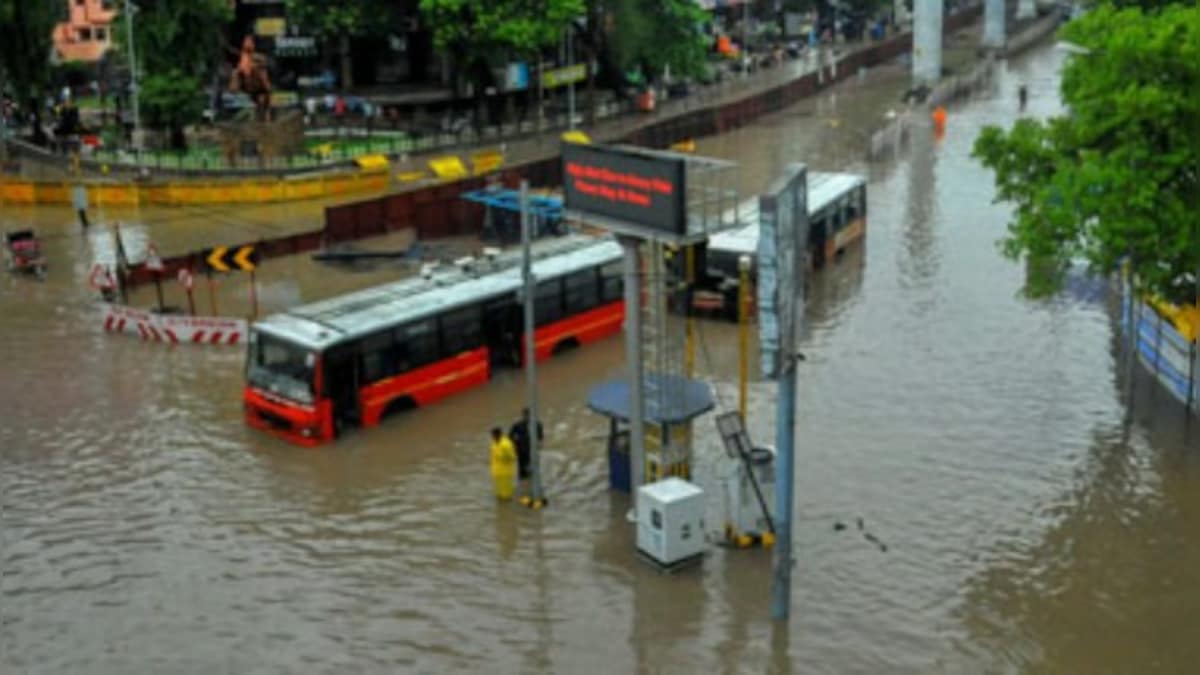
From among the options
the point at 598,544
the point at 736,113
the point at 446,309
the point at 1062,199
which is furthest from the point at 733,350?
the point at 736,113

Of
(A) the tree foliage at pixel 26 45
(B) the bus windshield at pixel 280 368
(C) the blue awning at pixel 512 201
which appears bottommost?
(B) the bus windshield at pixel 280 368

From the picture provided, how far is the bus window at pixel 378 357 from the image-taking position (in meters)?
25.4

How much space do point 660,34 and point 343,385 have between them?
43243 millimetres

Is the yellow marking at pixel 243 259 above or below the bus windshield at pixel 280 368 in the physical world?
above

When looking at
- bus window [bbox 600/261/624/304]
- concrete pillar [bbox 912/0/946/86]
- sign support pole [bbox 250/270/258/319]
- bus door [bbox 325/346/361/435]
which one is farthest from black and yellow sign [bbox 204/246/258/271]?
concrete pillar [bbox 912/0/946/86]

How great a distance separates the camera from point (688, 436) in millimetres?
21266

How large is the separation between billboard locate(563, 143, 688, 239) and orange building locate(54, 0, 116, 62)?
230ft

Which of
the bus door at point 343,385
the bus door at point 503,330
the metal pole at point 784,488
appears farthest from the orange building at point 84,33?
the metal pole at point 784,488

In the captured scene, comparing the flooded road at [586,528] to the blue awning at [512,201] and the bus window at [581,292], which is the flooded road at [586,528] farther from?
the blue awning at [512,201]

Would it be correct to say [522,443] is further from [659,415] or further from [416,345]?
[416,345]

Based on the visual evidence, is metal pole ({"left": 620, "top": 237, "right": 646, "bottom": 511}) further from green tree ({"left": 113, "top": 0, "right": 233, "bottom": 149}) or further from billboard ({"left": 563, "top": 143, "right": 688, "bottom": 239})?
green tree ({"left": 113, "top": 0, "right": 233, "bottom": 149})

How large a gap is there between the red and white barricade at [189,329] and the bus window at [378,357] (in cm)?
609

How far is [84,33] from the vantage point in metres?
85.3

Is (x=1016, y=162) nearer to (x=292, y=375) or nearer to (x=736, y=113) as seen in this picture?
(x=292, y=375)
